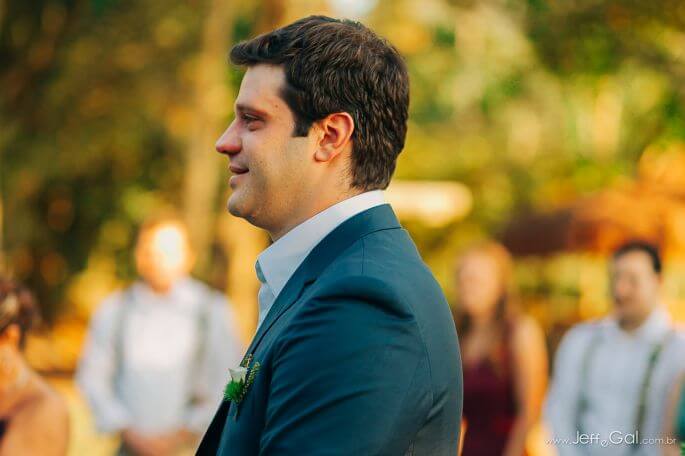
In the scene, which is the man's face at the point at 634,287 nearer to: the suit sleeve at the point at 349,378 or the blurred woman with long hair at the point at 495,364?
the blurred woman with long hair at the point at 495,364

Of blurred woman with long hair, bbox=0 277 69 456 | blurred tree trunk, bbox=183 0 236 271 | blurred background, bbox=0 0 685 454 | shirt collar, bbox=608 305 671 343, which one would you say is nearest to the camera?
blurred woman with long hair, bbox=0 277 69 456

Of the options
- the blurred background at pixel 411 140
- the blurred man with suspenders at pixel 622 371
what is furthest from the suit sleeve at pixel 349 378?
the blurred background at pixel 411 140

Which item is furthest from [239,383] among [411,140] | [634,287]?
[411,140]

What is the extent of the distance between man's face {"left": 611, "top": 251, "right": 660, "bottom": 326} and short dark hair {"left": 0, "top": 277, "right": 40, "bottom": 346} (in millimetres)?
2903

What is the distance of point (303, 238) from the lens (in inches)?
88.8

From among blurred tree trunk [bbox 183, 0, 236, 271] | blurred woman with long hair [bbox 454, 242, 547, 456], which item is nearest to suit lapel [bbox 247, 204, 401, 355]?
blurred woman with long hair [bbox 454, 242, 547, 456]

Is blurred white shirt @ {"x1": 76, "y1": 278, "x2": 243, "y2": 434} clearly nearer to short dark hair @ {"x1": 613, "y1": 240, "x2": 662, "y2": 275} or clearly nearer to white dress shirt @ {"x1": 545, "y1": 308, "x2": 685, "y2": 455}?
white dress shirt @ {"x1": 545, "y1": 308, "x2": 685, "y2": 455}

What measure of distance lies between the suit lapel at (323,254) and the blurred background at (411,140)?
7155 millimetres

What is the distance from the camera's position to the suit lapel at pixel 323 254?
84.9 inches

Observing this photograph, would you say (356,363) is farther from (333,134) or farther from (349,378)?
(333,134)

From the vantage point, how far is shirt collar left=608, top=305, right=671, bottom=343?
17.5 ft

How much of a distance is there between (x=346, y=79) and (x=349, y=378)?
27.2 inches

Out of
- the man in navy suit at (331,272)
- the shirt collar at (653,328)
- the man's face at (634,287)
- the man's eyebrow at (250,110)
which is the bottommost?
the shirt collar at (653,328)

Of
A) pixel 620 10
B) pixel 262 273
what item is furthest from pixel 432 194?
pixel 262 273
